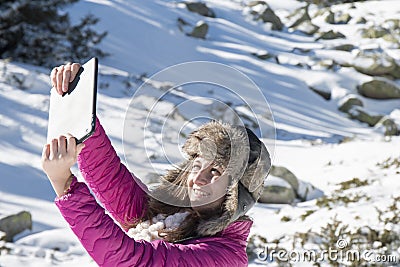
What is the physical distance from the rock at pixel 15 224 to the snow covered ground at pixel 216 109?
0.18 feet

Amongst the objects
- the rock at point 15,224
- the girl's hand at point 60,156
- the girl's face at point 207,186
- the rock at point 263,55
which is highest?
the girl's hand at point 60,156

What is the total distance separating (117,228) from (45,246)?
12.5ft

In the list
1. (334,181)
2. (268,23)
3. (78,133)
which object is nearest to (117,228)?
(78,133)

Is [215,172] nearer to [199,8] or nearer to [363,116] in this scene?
[363,116]

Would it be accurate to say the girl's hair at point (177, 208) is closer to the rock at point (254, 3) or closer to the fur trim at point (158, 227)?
the fur trim at point (158, 227)

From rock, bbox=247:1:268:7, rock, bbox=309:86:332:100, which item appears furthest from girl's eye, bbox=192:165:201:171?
rock, bbox=247:1:268:7

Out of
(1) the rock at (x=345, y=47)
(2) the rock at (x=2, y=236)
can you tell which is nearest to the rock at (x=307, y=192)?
(2) the rock at (x=2, y=236)

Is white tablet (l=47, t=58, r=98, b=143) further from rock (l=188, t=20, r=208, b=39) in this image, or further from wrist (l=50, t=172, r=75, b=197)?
rock (l=188, t=20, r=208, b=39)

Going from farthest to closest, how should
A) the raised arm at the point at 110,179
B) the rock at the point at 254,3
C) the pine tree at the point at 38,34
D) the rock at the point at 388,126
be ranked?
the rock at the point at 254,3, the rock at the point at 388,126, the pine tree at the point at 38,34, the raised arm at the point at 110,179

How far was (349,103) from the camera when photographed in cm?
1217

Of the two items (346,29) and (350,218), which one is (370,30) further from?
(350,218)

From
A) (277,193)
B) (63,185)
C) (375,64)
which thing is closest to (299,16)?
(375,64)

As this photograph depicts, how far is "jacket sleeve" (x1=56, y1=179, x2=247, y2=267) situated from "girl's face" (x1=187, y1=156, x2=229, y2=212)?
0.20 metres

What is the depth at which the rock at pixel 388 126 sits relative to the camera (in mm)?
10766
